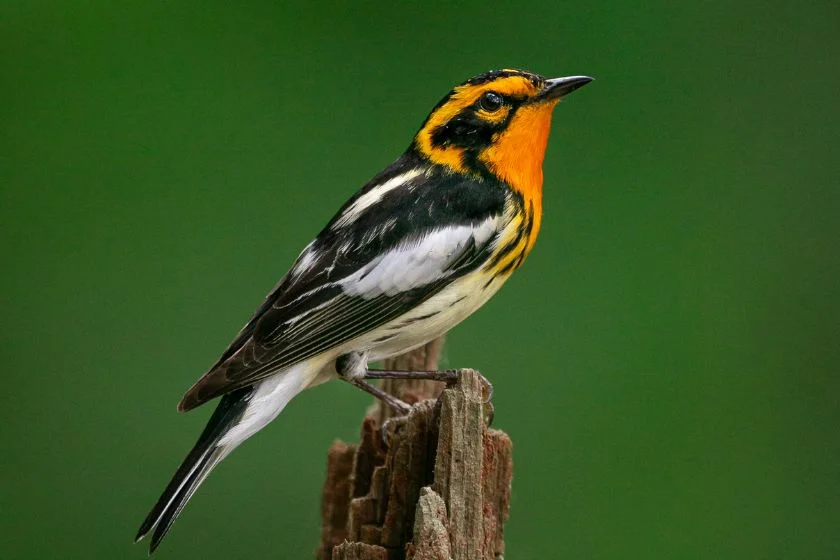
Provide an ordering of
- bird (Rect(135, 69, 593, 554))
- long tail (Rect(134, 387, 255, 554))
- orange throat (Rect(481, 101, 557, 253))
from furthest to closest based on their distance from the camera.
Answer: orange throat (Rect(481, 101, 557, 253)), bird (Rect(135, 69, 593, 554)), long tail (Rect(134, 387, 255, 554))

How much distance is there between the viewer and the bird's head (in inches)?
146

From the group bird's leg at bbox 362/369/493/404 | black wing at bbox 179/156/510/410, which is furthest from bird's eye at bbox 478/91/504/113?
bird's leg at bbox 362/369/493/404

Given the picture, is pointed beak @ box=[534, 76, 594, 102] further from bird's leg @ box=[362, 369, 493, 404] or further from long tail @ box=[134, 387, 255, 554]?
long tail @ box=[134, 387, 255, 554]

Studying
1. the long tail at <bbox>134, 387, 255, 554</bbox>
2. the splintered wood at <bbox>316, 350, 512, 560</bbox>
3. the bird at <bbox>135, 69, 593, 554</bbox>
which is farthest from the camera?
the bird at <bbox>135, 69, 593, 554</bbox>

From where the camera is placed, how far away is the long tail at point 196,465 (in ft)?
10.8

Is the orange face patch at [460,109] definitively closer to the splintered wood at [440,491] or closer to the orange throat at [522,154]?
the orange throat at [522,154]

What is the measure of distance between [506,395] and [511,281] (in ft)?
1.69

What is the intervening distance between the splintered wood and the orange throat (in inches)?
29.4

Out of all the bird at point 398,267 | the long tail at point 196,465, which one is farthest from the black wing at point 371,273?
the long tail at point 196,465

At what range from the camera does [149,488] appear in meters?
4.88

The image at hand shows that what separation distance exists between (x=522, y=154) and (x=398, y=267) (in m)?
0.56

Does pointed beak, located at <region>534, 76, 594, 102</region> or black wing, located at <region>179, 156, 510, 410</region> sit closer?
black wing, located at <region>179, 156, 510, 410</region>

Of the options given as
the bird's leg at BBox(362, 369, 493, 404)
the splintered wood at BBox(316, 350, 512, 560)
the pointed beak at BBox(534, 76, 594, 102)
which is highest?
the pointed beak at BBox(534, 76, 594, 102)

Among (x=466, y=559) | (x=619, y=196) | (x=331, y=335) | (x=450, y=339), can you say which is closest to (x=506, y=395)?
(x=450, y=339)
